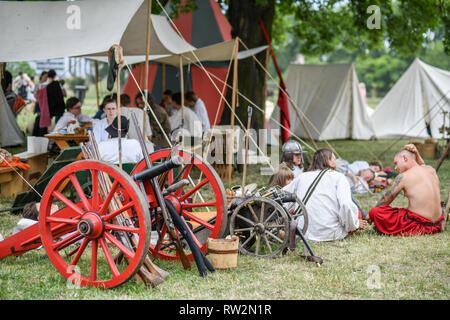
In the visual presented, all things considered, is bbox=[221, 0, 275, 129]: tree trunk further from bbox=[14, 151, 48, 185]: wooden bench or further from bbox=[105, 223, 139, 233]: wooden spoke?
bbox=[105, 223, 139, 233]: wooden spoke

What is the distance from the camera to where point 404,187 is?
5258 millimetres

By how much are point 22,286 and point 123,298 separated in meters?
0.78

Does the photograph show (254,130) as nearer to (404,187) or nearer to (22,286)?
(404,187)

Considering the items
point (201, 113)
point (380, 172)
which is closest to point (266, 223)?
point (380, 172)

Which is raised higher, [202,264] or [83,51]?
[83,51]

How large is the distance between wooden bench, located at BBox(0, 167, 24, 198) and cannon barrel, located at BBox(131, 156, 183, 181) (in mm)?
3573

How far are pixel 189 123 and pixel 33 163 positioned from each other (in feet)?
8.29

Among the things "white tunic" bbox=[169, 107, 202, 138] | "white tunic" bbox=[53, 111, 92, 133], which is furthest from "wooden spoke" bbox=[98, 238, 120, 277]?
"white tunic" bbox=[169, 107, 202, 138]

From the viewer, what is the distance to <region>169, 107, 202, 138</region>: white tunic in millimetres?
8922

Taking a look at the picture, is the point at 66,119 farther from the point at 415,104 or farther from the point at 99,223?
the point at 415,104

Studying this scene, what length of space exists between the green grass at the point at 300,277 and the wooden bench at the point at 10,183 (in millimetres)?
2447

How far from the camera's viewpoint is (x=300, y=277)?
3889mm

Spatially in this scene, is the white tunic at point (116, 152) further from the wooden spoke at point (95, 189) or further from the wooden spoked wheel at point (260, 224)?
the wooden spoke at point (95, 189)
